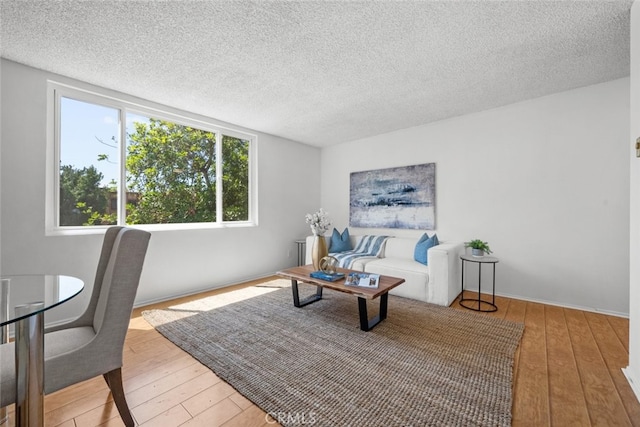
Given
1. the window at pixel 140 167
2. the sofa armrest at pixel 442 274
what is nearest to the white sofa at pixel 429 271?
the sofa armrest at pixel 442 274

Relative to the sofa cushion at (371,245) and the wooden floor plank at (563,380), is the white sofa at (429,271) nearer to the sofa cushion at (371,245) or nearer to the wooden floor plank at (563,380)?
the sofa cushion at (371,245)

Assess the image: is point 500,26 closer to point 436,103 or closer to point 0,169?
point 436,103

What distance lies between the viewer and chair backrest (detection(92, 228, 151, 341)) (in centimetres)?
130

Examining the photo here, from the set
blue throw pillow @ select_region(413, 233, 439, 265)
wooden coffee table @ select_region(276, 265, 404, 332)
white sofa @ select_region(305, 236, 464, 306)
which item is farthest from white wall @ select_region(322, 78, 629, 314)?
wooden coffee table @ select_region(276, 265, 404, 332)

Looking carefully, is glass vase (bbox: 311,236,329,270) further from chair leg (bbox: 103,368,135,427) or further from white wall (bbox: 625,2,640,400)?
white wall (bbox: 625,2,640,400)

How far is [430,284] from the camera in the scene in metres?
3.10

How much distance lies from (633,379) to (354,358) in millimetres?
1723

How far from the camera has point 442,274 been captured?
3.00 meters

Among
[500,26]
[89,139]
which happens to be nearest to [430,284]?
[500,26]

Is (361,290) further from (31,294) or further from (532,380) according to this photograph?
(31,294)

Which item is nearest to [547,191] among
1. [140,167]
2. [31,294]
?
[31,294]

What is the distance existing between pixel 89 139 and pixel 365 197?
3843 mm

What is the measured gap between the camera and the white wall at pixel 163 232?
2324 millimetres

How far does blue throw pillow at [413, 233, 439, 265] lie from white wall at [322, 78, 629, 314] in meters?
0.44
